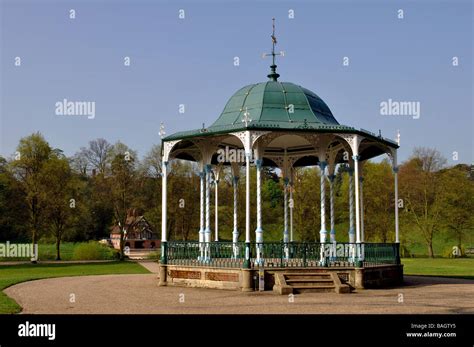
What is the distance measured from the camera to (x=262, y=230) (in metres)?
19.4

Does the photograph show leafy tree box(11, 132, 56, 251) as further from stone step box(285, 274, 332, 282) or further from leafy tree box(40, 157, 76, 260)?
stone step box(285, 274, 332, 282)

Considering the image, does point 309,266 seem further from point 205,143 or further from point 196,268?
point 205,143

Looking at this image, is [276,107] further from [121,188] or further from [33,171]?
[33,171]

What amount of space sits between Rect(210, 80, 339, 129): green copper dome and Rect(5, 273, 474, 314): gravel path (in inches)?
257

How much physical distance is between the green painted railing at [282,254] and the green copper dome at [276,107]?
4508 mm

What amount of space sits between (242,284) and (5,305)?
7347mm

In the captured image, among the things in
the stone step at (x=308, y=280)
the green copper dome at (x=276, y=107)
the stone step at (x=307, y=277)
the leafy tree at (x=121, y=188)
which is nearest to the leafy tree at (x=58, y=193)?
the leafy tree at (x=121, y=188)

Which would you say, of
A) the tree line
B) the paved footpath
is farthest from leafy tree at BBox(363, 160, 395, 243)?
the paved footpath

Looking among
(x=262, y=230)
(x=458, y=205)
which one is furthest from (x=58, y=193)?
(x=458, y=205)

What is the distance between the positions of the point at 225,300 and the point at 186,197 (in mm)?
32421

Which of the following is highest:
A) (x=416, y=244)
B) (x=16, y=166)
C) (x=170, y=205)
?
(x=16, y=166)

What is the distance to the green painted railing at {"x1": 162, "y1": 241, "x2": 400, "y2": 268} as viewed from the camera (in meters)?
18.9

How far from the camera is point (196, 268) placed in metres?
19.6
